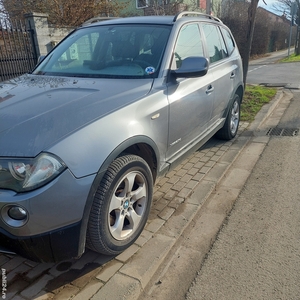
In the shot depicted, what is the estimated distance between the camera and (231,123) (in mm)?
5145

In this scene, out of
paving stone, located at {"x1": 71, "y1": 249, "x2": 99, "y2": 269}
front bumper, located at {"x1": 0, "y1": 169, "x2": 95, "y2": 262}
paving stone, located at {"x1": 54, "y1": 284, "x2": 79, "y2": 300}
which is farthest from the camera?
paving stone, located at {"x1": 71, "y1": 249, "x2": 99, "y2": 269}

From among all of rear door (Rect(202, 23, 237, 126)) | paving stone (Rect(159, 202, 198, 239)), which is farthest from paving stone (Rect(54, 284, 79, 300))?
rear door (Rect(202, 23, 237, 126))

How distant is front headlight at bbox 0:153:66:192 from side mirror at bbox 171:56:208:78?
60.9 inches

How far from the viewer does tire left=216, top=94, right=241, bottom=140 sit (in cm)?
493

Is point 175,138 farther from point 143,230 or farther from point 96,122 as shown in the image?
point 96,122

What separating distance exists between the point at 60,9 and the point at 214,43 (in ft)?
32.6

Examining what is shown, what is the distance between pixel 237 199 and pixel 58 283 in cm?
208

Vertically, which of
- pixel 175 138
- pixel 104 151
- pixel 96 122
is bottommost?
pixel 175 138

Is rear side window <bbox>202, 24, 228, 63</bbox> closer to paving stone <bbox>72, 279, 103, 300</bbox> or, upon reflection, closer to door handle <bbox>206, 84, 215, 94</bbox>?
door handle <bbox>206, 84, 215, 94</bbox>

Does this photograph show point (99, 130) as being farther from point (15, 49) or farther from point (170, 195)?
point (15, 49)

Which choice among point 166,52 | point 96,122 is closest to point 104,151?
point 96,122

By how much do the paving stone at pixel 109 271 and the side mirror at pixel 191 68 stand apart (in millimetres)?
1780

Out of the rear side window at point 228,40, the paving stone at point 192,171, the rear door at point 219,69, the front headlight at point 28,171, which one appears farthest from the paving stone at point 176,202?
the rear side window at point 228,40

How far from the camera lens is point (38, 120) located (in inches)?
82.7
